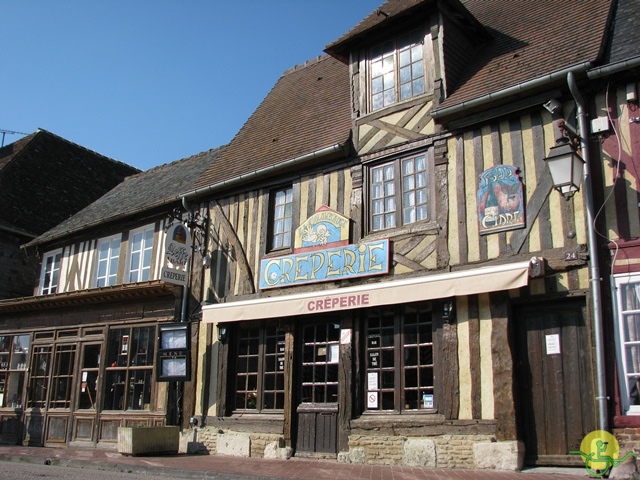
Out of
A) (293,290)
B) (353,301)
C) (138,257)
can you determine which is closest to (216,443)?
(293,290)

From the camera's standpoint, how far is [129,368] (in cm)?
1218

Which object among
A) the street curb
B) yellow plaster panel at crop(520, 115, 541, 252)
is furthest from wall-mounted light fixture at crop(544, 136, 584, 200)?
the street curb

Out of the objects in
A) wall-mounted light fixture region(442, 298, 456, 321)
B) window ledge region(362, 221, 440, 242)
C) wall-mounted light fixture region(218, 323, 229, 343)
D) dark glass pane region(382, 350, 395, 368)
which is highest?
window ledge region(362, 221, 440, 242)

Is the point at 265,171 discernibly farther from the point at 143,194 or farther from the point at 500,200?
the point at 143,194

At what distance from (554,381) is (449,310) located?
1525mm

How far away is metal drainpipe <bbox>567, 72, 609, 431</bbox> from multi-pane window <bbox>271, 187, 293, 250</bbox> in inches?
189

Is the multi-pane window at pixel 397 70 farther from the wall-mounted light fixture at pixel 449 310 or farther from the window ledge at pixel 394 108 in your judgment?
the wall-mounted light fixture at pixel 449 310

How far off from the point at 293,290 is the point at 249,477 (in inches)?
137

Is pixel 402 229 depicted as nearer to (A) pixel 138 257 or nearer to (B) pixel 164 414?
(B) pixel 164 414

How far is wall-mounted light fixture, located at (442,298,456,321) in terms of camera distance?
27.2ft

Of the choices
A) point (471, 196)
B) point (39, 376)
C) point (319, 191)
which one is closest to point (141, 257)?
point (39, 376)

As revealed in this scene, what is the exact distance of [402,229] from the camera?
29.9 ft

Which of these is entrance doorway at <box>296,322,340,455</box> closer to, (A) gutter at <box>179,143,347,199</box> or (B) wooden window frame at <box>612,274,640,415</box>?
(A) gutter at <box>179,143,347,199</box>

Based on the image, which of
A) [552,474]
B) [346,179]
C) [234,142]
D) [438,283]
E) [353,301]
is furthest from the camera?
[234,142]
